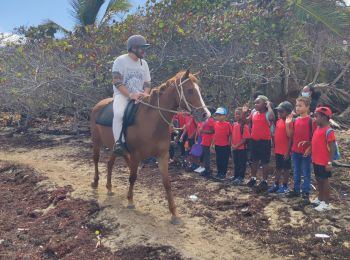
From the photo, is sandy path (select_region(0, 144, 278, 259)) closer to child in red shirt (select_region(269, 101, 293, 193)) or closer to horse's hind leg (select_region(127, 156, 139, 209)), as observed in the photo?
horse's hind leg (select_region(127, 156, 139, 209))

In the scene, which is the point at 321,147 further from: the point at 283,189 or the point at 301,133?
the point at 283,189

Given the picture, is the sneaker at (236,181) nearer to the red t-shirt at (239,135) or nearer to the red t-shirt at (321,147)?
the red t-shirt at (239,135)

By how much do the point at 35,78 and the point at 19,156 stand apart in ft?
8.74

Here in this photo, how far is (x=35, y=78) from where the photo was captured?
12.0 metres

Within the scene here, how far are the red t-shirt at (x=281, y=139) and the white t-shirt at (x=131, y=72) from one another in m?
2.58

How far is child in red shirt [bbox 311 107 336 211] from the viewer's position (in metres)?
5.73

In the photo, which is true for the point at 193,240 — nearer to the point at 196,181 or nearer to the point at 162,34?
the point at 196,181

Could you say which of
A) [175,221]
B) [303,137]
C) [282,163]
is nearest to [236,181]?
[282,163]

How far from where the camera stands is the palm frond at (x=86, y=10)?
1527cm

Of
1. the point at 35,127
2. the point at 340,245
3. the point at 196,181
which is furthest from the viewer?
the point at 35,127

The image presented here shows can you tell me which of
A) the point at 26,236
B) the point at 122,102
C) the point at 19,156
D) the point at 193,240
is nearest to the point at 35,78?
the point at 19,156

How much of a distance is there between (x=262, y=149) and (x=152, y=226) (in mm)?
2778

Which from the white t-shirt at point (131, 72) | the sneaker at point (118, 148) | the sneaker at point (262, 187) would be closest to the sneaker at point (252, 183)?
the sneaker at point (262, 187)

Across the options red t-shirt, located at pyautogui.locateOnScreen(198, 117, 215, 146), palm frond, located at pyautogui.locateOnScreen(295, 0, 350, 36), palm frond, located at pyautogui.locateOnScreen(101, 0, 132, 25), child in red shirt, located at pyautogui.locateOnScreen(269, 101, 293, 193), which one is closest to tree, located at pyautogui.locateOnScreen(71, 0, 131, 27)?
palm frond, located at pyautogui.locateOnScreen(101, 0, 132, 25)
